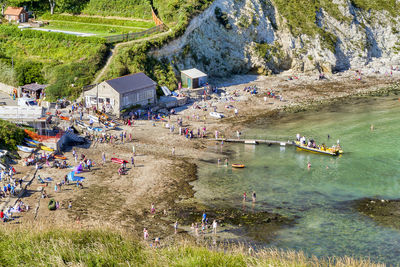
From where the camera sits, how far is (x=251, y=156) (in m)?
60.3

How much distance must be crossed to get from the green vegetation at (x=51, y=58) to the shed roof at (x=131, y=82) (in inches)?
281

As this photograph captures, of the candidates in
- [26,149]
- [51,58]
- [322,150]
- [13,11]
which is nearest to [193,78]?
[51,58]

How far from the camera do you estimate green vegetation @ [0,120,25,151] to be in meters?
56.9

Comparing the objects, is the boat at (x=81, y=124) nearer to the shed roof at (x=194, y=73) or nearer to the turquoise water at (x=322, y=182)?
the turquoise water at (x=322, y=182)

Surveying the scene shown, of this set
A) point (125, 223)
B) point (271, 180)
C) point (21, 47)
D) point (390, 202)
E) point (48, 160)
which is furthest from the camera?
point (21, 47)

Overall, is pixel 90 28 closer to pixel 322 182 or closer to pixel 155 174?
pixel 155 174

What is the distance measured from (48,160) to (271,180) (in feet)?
79.3

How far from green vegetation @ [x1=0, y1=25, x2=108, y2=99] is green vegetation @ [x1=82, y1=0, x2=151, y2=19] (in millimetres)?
15350

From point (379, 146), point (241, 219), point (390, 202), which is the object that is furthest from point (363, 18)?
point (241, 219)

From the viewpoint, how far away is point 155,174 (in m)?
54.5

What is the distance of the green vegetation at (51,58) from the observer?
252 feet

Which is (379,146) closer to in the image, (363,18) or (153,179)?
(153,179)

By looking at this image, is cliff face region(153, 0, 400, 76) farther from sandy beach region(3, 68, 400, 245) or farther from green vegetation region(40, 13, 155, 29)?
green vegetation region(40, 13, 155, 29)

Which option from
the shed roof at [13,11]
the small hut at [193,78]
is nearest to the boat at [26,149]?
the small hut at [193,78]
